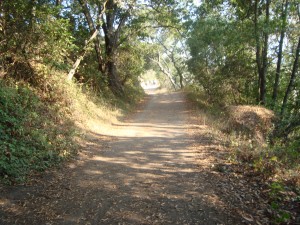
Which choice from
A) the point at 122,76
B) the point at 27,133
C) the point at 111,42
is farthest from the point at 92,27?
the point at 27,133

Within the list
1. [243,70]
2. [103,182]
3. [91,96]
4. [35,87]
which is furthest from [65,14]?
[103,182]

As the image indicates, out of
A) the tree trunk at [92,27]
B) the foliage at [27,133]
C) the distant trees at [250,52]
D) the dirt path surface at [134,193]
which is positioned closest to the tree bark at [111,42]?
the tree trunk at [92,27]

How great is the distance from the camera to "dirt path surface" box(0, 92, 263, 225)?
14.5ft

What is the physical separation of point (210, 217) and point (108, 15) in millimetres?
16103

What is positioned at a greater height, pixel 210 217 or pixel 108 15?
pixel 108 15

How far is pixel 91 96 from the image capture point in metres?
14.3

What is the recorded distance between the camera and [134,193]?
5332 millimetres

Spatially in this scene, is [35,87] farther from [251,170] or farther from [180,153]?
[251,170]

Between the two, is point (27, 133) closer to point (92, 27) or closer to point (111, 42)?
point (92, 27)

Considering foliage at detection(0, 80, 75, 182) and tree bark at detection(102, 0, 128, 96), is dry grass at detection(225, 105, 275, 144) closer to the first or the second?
foliage at detection(0, 80, 75, 182)

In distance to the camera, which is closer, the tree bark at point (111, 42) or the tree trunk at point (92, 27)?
the tree trunk at point (92, 27)

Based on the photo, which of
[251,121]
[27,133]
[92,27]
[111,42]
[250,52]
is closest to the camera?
[27,133]

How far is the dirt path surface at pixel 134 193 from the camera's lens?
441 centimetres

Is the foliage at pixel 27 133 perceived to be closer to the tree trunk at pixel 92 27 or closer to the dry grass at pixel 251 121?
the tree trunk at pixel 92 27
